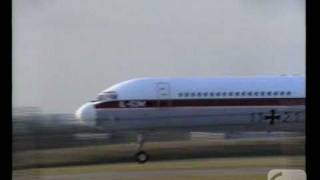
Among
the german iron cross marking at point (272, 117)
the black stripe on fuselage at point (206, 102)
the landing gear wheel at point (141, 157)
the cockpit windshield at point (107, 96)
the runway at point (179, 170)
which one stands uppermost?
the cockpit windshield at point (107, 96)

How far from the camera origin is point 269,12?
136 centimetres

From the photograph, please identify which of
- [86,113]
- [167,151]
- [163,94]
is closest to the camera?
[86,113]

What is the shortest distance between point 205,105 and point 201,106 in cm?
3

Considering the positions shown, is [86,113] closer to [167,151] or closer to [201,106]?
[167,151]

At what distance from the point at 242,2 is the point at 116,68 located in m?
0.41

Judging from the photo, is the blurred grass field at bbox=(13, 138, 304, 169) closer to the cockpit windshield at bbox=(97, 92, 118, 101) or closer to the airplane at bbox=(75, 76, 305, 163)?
the airplane at bbox=(75, 76, 305, 163)

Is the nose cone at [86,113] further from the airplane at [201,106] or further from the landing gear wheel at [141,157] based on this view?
the landing gear wheel at [141,157]

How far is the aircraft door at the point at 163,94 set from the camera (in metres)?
1.49

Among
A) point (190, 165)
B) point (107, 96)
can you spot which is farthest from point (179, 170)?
point (107, 96)

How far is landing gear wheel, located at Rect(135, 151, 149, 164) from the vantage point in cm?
145

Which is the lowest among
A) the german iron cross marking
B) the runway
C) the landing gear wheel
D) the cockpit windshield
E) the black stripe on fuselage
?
the runway

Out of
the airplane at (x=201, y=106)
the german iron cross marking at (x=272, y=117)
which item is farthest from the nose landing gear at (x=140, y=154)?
the german iron cross marking at (x=272, y=117)

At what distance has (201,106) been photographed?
178cm

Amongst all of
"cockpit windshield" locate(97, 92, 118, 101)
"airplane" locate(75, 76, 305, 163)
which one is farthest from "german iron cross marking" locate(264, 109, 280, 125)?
"cockpit windshield" locate(97, 92, 118, 101)
